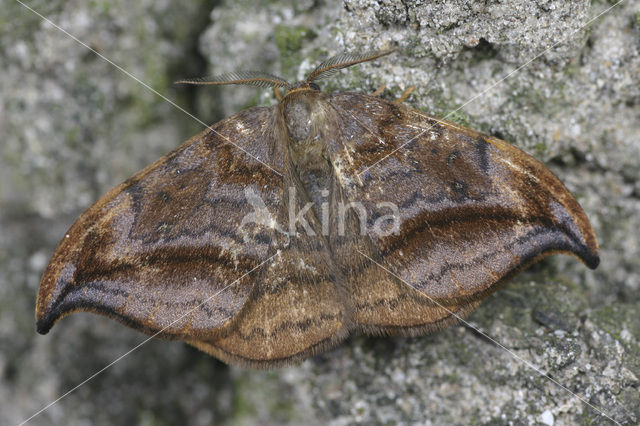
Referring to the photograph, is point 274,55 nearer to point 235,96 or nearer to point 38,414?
point 235,96

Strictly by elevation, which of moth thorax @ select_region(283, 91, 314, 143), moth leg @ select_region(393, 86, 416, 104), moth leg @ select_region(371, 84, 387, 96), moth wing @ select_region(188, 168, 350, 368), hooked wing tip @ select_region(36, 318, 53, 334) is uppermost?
moth thorax @ select_region(283, 91, 314, 143)

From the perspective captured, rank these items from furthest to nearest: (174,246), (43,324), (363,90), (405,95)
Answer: (363,90), (405,95), (174,246), (43,324)

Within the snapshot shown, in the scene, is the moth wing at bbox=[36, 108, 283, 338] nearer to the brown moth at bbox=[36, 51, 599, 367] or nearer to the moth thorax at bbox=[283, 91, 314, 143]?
the brown moth at bbox=[36, 51, 599, 367]

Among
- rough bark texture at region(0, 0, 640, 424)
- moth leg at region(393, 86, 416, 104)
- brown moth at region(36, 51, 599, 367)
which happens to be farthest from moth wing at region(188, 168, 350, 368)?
moth leg at region(393, 86, 416, 104)

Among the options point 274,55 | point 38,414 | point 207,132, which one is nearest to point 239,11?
point 274,55

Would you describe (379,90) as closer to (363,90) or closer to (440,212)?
(363,90)

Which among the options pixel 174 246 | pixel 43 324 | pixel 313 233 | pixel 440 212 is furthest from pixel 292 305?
pixel 43 324
